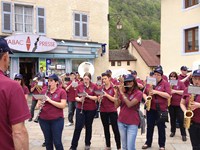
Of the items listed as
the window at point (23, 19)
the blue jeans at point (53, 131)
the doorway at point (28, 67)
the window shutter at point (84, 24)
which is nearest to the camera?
the blue jeans at point (53, 131)

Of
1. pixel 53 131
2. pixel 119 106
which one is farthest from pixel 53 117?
pixel 119 106

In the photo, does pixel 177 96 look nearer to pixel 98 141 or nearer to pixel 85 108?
pixel 98 141

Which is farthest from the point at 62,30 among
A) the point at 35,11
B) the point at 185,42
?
the point at 185,42

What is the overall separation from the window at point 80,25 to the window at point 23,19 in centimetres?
284

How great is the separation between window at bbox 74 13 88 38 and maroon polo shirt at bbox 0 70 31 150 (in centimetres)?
1490

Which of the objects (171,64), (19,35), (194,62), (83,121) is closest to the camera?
(83,121)

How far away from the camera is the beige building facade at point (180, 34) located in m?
18.0

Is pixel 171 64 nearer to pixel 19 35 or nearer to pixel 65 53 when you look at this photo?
pixel 65 53

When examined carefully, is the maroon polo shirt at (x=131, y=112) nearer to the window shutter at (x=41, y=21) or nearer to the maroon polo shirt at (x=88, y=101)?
the maroon polo shirt at (x=88, y=101)

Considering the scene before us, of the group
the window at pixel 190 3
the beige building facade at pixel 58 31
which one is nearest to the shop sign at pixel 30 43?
the beige building facade at pixel 58 31

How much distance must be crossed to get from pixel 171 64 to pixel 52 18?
947 centimetres

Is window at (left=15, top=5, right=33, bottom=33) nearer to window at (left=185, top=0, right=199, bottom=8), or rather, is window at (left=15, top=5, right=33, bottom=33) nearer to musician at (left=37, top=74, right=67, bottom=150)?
window at (left=185, top=0, right=199, bottom=8)

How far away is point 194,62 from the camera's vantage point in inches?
699

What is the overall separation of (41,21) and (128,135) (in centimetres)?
1208
